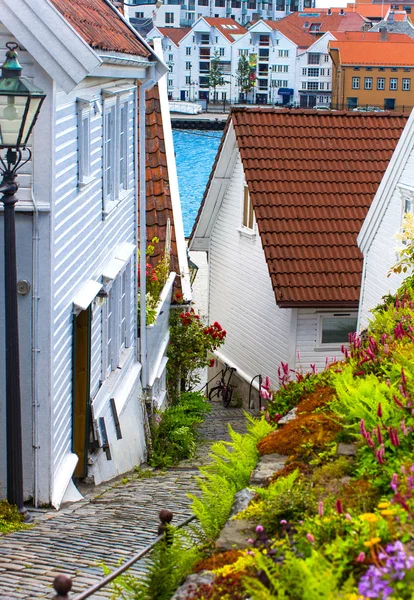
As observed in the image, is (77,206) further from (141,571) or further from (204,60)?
(204,60)

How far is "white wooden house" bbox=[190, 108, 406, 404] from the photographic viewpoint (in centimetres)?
1959

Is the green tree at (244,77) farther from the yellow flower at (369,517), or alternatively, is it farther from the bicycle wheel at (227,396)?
the yellow flower at (369,517)

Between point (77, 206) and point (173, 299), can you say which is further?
point (173, 299)

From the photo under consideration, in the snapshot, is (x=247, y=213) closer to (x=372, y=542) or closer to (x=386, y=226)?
(x=386, y=226)

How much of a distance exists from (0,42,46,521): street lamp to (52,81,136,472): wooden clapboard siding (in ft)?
3.31

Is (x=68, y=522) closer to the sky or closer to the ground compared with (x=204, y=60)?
closer to the ground

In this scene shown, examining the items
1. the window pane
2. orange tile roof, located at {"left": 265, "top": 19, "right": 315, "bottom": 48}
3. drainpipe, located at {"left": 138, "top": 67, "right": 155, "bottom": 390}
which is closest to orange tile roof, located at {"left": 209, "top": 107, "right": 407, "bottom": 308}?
the window pane

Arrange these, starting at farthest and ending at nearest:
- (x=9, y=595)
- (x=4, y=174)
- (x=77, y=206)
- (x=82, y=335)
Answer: (x=82, y=335), (x=77, y=206), (x=4, y=174), (x=9, y=595)

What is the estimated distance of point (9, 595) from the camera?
6316mm

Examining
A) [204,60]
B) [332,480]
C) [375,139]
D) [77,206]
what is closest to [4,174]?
[77,206]

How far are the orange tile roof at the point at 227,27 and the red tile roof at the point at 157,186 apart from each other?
13964 centimetres

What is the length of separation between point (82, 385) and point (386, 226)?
29.7 ft

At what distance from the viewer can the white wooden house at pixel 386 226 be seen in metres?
17.5

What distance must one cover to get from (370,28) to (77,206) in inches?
6771
